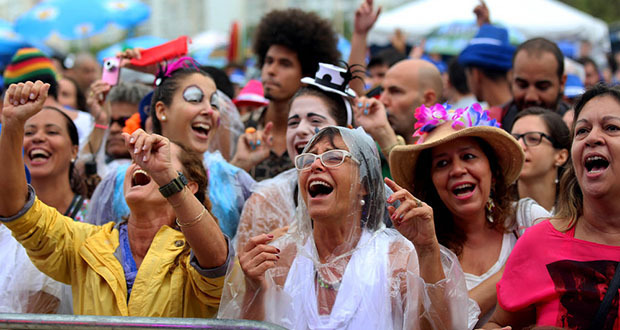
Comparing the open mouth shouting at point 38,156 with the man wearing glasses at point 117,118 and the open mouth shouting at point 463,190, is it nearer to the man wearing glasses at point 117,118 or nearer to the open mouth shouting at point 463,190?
the man wearing glasses at point 117,118

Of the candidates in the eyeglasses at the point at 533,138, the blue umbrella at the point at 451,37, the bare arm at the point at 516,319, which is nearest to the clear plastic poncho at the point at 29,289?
the bare arm at the point at 516,319

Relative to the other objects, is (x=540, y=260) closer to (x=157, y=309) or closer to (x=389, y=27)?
(x=157, y=309)

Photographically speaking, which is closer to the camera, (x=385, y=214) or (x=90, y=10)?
(x=385, y=214)

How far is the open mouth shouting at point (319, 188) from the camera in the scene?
9.50ft

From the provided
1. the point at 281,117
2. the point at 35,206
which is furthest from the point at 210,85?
the point at 35,206

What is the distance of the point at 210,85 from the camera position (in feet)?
13.9

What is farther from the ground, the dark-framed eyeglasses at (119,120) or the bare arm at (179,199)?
the dark-framed eyeglasses at (119,120)

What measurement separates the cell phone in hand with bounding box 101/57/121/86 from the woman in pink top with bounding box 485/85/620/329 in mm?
2906

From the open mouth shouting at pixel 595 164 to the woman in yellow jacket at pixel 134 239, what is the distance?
150cm

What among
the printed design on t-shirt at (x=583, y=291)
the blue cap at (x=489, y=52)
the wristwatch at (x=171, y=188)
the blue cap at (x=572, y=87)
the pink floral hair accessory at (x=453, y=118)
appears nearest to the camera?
the printed design on t-shirt at (x=583, y=291)

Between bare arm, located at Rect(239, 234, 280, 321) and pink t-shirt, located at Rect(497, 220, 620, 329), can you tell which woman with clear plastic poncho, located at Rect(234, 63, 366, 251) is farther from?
pink t-shirt, located at Rect(497, 220, 620, 329)

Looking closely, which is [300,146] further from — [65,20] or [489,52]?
[65,20]

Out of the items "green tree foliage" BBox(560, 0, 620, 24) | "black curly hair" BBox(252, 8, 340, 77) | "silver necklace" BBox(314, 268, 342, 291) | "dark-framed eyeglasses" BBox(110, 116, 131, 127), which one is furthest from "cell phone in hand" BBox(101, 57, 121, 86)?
"green tree foliage" BBox(560, 0, 620, 24)

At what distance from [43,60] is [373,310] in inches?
173
